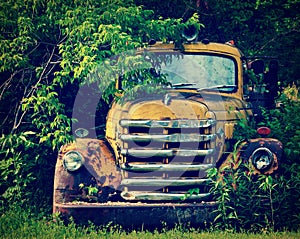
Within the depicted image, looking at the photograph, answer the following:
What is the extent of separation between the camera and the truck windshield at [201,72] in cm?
884

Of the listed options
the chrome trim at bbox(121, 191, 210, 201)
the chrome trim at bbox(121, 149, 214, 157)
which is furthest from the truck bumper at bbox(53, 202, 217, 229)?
the chrome trim at bbox(121, 149, 214, 157)

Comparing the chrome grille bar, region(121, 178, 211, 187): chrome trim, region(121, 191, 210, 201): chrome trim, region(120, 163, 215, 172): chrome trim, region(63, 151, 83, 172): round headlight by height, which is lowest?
region(121, 191, 210, 201): chrome trim

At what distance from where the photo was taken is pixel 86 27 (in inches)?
338

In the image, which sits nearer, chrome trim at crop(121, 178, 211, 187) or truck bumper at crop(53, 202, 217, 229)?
truck bumper at crop(53, 202, 217, 229)

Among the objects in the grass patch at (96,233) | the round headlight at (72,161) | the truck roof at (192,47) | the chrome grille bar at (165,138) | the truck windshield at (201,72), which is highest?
the truck roof at (192,47)

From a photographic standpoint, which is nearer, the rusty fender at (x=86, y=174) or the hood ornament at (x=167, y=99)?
the rusty fender at (x=86, y=174)

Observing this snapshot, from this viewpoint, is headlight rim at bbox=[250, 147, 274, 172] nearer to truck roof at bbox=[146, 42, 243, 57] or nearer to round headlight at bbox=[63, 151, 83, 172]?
truck roof at bbox=[146, 42, 243, 57]

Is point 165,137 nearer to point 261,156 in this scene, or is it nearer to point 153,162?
Result: point 153,162

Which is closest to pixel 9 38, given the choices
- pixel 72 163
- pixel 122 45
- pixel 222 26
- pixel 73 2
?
pixel 73 2

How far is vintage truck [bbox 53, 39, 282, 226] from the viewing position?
7516 mm

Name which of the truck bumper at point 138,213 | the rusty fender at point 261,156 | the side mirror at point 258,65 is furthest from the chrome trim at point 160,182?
the side mirror at point 258,65

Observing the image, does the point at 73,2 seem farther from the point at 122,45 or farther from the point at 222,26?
the point at 222,26

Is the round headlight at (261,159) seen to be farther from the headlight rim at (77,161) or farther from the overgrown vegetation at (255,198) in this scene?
the headlight rim at (77,161)

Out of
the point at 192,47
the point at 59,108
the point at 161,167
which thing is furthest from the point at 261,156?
the point at 59,108
